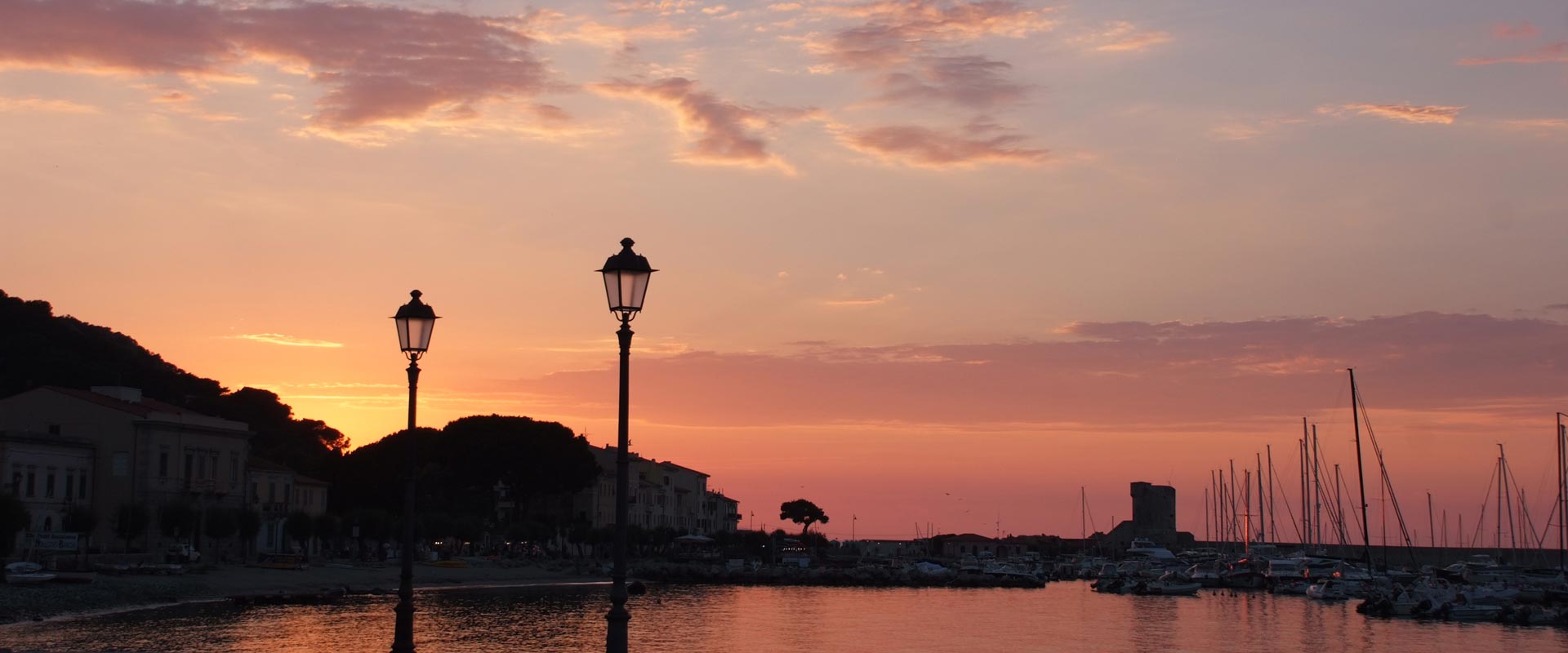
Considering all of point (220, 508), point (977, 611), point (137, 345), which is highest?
point (137, 345)

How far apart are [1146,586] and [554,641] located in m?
72.8

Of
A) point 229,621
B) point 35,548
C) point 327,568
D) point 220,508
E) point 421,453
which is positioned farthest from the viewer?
point 421,453

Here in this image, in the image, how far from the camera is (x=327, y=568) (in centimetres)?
8512

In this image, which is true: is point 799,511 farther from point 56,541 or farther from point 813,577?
point 56,541

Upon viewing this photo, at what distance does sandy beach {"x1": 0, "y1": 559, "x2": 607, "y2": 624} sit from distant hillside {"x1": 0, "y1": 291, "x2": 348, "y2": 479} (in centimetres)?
1908

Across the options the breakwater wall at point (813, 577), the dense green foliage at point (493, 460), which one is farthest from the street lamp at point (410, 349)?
the breakwater wall at point (813, 577)

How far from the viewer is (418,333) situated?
790 inches

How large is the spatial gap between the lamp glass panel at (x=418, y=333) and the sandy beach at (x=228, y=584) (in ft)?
119

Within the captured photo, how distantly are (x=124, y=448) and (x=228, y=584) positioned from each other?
10.8 m

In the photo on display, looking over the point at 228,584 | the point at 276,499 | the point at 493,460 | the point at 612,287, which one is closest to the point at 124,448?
the point at 228,584

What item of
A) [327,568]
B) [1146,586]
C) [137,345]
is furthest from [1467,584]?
[137,345]

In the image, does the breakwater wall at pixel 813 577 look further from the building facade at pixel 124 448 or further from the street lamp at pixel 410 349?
the street lamp at pixel 410 349

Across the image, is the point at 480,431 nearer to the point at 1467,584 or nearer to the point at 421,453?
the point at 421,453

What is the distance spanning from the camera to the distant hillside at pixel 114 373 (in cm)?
10044
